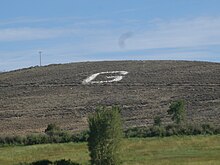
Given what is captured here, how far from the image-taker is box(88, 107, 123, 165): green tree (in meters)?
40.2

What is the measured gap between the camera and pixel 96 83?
107875mm

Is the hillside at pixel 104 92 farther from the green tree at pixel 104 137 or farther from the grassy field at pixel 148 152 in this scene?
the green tree at pixel 104 137

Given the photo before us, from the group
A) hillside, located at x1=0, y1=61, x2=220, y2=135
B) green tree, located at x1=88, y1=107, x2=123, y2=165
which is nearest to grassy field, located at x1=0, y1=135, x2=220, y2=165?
green tree, located at x1=88, y1=107, x2=123, y2=165

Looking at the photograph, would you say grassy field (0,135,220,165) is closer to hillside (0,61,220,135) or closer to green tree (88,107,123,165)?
green tree (88,107,123,165)

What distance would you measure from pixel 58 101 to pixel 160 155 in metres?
46.2

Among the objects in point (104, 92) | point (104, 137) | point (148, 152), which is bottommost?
point (148, 152)

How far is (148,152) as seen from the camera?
5334 centimetres

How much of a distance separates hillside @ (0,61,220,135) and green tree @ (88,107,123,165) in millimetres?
29340

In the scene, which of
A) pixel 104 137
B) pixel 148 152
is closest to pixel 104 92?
pixel 148 152

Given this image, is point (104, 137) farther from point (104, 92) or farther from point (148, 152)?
point (104, 92)

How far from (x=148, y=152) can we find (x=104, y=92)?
46537 mm

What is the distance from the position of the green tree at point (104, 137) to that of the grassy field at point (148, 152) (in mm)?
6011

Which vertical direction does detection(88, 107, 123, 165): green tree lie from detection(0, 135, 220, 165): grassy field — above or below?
above

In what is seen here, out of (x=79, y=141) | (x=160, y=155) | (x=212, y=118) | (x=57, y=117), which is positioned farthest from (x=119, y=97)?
(x=160, y=155)
